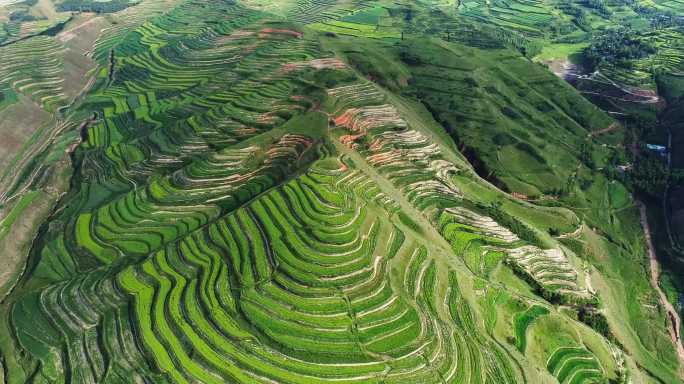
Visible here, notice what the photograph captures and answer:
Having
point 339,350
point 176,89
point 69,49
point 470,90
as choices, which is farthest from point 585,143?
point 69,49

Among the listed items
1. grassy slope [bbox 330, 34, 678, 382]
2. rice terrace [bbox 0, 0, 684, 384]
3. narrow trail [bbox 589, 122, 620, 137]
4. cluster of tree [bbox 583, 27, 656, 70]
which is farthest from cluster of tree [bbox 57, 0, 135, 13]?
narrow trail [bbox 589, 122, 620, 137]

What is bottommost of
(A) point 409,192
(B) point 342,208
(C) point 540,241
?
(C) point 540,241

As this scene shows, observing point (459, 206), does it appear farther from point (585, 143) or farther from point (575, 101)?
point (575, 101)

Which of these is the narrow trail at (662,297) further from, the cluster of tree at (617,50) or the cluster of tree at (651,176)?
the cluster of tree at (617,50)

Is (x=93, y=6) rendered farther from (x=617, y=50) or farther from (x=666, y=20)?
(x=666, y=20)

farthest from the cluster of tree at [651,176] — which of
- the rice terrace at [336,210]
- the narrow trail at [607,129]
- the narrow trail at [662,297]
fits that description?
the narrow trail at [607,129]

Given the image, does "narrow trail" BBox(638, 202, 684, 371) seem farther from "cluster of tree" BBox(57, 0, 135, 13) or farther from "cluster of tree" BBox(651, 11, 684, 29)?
"cluster of tree" BBox(57, 0, 135, 13)
